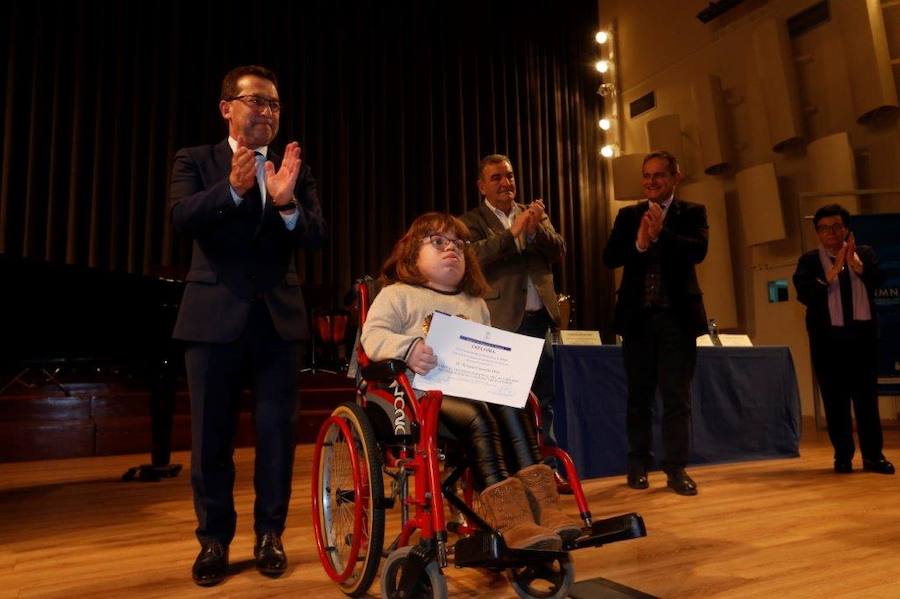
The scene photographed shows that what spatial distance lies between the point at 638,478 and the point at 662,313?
710 millimetres

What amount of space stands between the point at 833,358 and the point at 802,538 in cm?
155

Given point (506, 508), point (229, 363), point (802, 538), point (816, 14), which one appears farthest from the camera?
point (816, 14)

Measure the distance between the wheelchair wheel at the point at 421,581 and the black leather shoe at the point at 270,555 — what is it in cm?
41

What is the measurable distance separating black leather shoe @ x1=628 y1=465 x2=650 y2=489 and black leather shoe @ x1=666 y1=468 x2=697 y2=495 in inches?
4.4

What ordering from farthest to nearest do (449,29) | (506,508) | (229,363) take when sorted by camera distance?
(449,29) < (229,363) < (506,508)

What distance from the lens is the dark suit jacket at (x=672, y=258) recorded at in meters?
2.63

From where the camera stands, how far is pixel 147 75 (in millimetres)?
6512

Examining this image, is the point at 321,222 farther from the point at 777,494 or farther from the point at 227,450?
the point at 777,494

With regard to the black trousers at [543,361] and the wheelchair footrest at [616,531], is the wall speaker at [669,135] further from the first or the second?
the wheelchair footrest at [616,531]

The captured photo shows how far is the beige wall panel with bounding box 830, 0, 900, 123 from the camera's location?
17.8 feet

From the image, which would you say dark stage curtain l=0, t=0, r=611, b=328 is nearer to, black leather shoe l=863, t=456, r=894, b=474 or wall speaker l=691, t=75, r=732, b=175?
wall speaker l=691, t=75, r=732, b=175

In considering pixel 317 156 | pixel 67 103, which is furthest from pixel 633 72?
pixel 67 103

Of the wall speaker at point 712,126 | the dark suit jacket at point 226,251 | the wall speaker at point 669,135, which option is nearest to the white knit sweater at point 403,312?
the dark suit jacket at point 226,251

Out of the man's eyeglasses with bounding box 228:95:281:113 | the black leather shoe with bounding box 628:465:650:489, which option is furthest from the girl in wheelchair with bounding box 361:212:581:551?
the black leather shoe with bounding box 628:465:650:489
